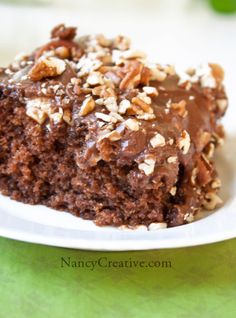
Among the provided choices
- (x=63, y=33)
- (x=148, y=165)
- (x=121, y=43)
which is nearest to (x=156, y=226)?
(x=148, y=165)

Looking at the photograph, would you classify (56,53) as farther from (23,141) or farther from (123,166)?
(123,166)

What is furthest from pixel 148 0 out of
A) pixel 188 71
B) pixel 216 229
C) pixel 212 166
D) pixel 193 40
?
pixel 216 229

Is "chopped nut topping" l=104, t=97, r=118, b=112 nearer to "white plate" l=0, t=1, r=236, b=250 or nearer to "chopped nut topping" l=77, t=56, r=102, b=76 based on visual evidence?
"chopped nut topping" l=77, t=56, r=102, b=76

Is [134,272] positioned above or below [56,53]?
below

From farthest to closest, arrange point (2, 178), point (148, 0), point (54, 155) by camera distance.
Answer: point (148, 0)
point (2, 178)
point (54, 155)

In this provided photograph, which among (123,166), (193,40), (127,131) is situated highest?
(127,131)

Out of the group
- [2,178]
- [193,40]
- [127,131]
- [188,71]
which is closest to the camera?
[127,131]

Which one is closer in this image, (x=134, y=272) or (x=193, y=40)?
(x=134, y=272)
